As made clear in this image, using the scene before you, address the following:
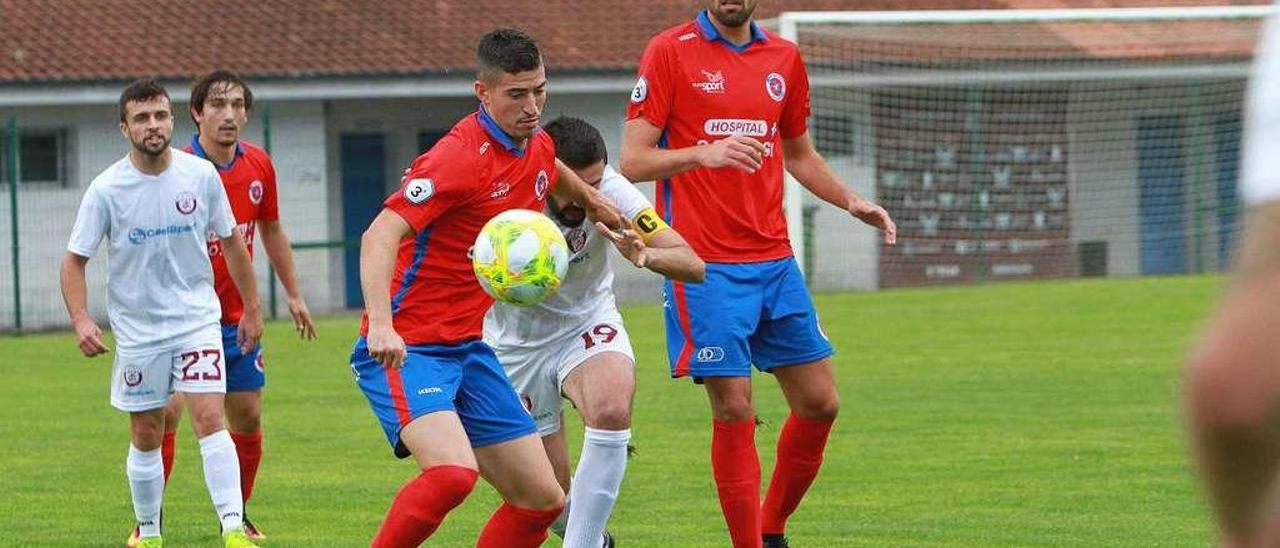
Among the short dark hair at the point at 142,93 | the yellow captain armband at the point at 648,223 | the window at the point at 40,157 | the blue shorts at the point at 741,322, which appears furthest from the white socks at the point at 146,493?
the window at the point at 40,157

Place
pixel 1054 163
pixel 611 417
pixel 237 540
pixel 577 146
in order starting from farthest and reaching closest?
pixel 1054 163 < pixel 237 540 < pixel 577 146 < pixel 611 417

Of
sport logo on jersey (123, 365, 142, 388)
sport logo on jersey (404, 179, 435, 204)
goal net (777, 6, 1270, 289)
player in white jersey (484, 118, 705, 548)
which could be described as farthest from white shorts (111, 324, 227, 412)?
goal net (777, 6, 1270, 289)

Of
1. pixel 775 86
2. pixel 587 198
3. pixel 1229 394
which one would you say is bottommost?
pixel 1229 394

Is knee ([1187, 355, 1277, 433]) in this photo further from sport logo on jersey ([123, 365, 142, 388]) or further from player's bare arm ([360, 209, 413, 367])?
sport logo on jersey ([123, 365, 142, 388])

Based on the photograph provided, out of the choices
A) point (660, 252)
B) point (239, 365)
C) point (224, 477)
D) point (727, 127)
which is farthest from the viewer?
point (239, 365)

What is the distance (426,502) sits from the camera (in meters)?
5.93

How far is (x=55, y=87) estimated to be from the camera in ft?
89.2

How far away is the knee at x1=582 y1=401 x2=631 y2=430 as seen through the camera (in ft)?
23.2

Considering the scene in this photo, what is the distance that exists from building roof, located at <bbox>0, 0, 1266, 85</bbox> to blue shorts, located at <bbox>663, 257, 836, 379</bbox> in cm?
2115

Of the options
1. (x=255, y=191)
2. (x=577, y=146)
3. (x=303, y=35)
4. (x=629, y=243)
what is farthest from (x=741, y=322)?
(x=303, y=35)

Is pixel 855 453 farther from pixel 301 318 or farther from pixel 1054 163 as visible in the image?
pixel 1054 163

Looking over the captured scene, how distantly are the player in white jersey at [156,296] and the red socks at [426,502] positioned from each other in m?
2.39

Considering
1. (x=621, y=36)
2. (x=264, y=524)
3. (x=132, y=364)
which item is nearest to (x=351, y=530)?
(x=264, y=524)

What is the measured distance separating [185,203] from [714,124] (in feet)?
7.13
